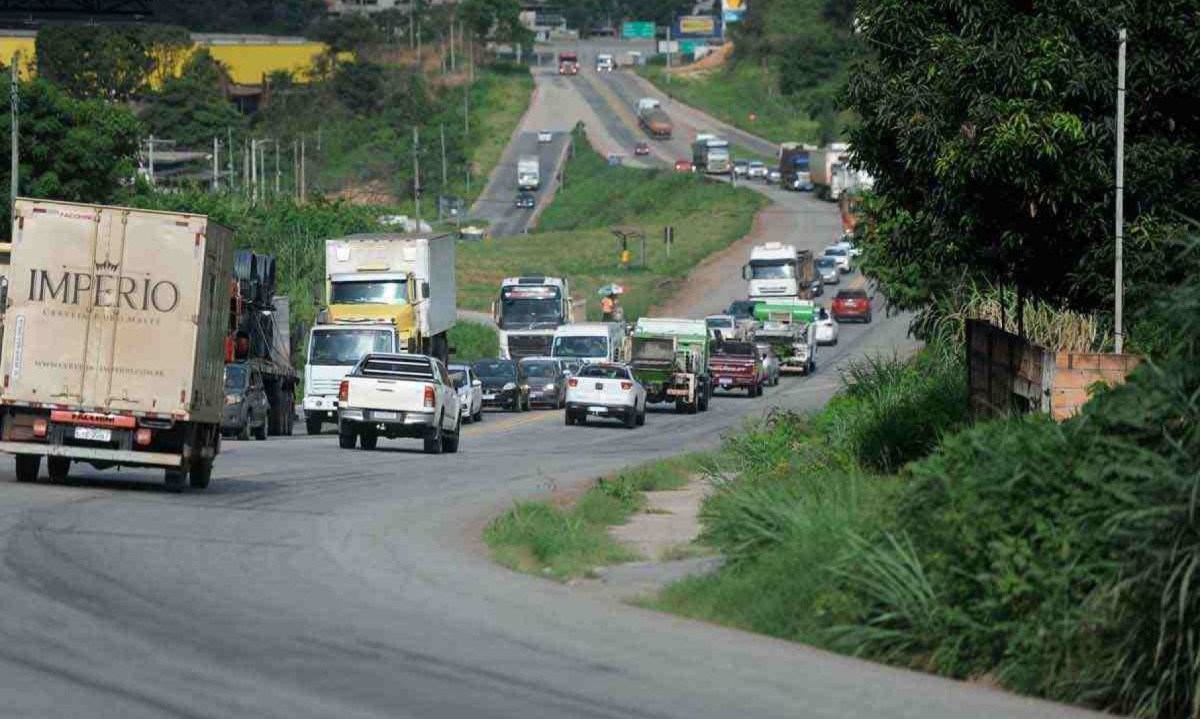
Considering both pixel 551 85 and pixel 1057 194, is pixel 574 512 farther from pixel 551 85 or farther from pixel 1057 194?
pixel 551 85

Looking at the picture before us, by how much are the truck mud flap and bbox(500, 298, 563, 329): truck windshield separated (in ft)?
138

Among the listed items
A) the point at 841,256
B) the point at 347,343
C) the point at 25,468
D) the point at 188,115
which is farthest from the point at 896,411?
the point at 188,115

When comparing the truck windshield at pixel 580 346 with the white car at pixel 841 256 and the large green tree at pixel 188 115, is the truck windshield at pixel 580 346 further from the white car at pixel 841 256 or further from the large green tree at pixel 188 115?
the large green tree at pixel 188 115

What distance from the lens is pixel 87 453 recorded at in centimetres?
2466

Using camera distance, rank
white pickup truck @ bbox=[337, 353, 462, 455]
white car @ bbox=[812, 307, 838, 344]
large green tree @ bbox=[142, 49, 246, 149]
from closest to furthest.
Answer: white pickup truck @ bbox=[337, 353, 462, 455]
white car @ bbox=[812, 307, 838, 344]
large green tree @ bbox=[142, 49, 246, 149]

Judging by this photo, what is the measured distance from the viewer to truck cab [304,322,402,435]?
1829 inches

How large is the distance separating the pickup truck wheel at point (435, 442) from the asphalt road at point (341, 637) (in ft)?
47.0

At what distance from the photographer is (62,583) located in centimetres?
1547

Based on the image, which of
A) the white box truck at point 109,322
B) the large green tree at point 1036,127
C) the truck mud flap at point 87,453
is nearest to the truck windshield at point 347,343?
the white box truck at point 109,322

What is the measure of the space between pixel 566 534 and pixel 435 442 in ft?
63.5

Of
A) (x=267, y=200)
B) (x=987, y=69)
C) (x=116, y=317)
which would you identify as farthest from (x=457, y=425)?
(x=267, y=200)

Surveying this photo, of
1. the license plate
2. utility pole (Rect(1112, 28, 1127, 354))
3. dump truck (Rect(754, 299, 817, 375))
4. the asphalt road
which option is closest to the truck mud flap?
the license plate

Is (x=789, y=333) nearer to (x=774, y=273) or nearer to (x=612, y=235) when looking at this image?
(x=774, y=273)

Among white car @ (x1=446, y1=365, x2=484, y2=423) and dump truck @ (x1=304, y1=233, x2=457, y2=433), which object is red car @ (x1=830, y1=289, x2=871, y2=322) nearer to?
white car @ (x1=446, y1=365, x2=484, y2=423)
